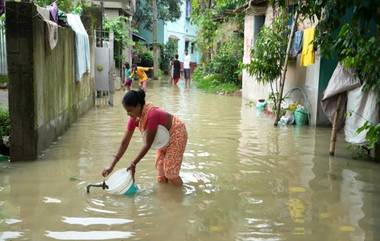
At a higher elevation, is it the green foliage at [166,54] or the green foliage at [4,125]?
the green foliage at [166,54]

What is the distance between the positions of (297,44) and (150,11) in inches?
957

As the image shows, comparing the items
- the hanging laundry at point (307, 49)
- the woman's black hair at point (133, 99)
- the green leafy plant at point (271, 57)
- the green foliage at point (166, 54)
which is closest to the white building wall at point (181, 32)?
the green foliage at point (166, 54)

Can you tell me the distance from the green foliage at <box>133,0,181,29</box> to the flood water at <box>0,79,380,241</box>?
2606cm

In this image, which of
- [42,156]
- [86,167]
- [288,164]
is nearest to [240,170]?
[288,164]

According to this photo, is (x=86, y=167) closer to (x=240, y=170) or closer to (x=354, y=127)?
(x=240, y=170)

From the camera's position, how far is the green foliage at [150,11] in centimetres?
3434

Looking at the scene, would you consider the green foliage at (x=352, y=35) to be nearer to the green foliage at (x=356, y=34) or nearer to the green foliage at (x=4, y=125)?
the green foliage at (x=356, y=34)

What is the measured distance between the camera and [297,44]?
1131cm

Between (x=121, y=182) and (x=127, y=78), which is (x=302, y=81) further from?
(x=127, y=78)

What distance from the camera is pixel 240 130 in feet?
34.8

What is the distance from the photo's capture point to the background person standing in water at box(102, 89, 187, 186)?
208 inches

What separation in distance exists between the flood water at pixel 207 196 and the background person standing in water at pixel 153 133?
0.78 feet

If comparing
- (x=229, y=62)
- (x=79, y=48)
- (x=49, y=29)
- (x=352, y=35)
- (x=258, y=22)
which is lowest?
(x=229, y=62)

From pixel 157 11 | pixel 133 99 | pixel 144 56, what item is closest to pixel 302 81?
pixel 133 99
